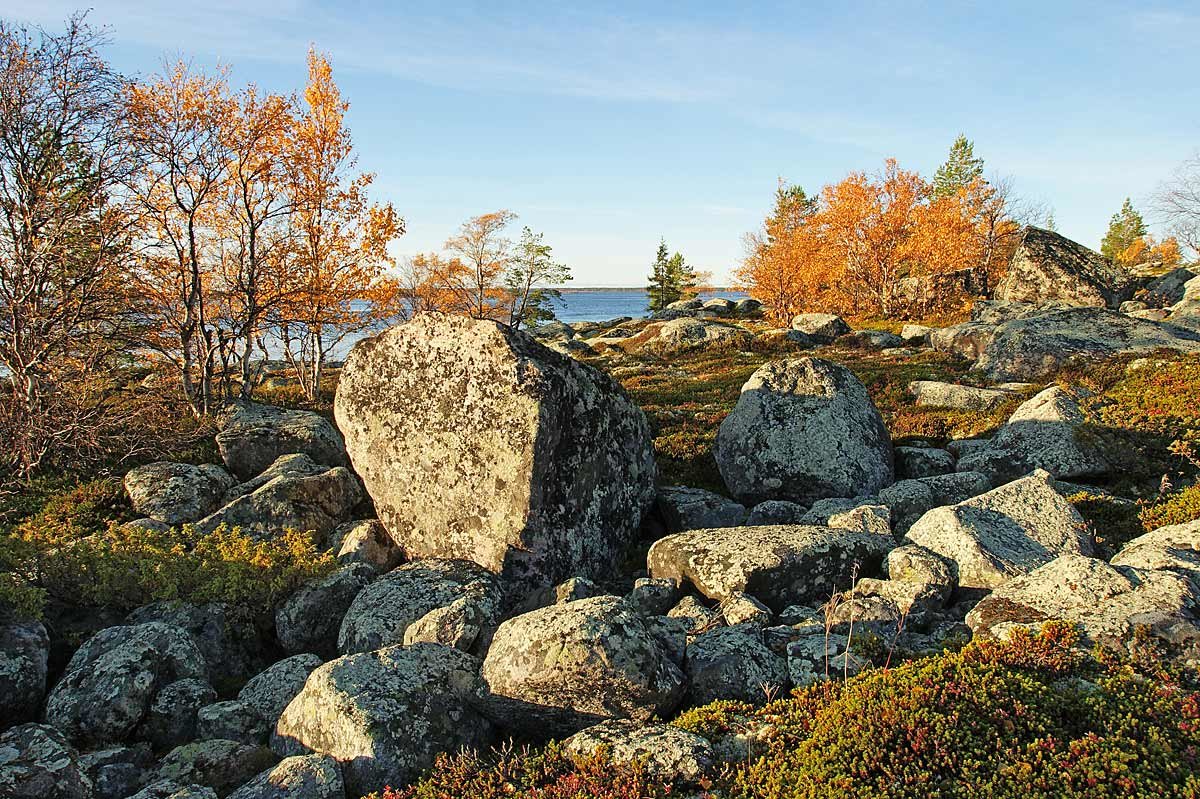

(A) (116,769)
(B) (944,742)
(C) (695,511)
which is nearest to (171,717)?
(A) (116,769)

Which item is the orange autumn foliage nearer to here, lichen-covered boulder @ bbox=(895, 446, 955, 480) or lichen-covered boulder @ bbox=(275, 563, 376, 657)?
lichen-covered boulder @ bbox=(895, 446, 955, 480)

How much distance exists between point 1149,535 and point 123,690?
12.8 meters

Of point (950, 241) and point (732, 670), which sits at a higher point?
point (950, 241)

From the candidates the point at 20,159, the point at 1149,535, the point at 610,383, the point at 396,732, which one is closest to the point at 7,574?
the point at 396,732

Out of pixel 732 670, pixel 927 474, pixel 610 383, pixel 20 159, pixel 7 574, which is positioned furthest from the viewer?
pixel 20 159

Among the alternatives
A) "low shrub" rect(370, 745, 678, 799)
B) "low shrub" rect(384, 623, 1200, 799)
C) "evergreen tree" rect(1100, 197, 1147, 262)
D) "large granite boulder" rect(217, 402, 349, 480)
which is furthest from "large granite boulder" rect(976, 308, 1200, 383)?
"evergreen tree" rect(1100, 197, 1147, 262)

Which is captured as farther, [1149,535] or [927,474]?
[927,474]

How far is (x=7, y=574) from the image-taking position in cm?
819

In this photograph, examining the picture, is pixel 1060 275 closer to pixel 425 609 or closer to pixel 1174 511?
pixel 1174 511

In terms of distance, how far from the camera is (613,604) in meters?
6.80

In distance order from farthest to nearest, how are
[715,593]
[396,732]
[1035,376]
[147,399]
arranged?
1. [1035,376]
2. [147,399]
3. [715,593]
4. [396,732]

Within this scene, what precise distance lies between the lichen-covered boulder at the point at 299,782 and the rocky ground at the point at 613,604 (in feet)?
0.08

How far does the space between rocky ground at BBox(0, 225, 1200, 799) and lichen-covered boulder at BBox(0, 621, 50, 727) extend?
3 cm

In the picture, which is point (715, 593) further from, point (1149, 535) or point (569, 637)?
point (1149, 535)
